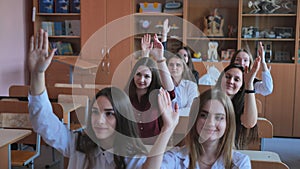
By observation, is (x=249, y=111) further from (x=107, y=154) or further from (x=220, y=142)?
(x=107, y=154)

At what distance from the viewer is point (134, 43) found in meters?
5.75

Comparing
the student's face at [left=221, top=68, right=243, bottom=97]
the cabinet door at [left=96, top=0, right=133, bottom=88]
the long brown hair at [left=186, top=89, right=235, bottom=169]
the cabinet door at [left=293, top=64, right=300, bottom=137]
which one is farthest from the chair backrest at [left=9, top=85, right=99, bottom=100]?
the cabinet door at [left=293, top=64, right=300, bottom=137]

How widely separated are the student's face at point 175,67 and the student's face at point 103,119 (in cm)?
→ 184

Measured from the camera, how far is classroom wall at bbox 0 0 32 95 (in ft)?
18.4

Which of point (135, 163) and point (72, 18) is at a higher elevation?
point (72, 18)

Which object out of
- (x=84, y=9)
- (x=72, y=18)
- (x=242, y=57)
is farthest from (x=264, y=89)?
(x=72, y=18)

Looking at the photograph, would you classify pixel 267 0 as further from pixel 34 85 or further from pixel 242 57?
pixel 34 85

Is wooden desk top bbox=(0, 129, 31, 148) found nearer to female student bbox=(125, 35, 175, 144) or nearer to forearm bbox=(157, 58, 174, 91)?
female student bbox=(125, 35, 175, 144)

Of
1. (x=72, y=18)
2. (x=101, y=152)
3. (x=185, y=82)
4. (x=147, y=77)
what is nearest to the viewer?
(x=101, y=152)

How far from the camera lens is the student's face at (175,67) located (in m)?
3.44

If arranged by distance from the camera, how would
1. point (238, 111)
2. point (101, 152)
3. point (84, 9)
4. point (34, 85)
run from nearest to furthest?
point (34, 85) → point (101, 152) → point (238, 111) → point (84, 9)

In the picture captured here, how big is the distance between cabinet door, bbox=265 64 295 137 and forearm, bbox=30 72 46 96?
4.30 m

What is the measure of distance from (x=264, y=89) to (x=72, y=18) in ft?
11.6

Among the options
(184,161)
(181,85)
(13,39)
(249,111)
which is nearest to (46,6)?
(13,39)
